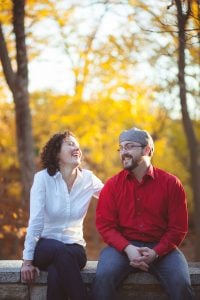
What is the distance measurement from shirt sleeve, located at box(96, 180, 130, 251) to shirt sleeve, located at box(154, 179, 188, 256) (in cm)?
30

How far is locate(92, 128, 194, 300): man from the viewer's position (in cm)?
398

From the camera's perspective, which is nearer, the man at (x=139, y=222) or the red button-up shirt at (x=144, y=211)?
the man at (x=139, y=222)

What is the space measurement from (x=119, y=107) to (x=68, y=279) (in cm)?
863

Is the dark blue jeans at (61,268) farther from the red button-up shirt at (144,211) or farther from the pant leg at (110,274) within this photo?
the red button-up shirt at (144,211)

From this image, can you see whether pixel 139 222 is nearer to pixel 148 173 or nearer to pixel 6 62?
pixel 148 173

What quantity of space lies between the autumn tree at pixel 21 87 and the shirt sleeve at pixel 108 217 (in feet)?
14.0

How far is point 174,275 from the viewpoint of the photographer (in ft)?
12.8

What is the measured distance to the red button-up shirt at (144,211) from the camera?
414 cm

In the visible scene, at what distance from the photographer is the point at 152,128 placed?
43.0 ft

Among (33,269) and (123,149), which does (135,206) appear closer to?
(123,149)

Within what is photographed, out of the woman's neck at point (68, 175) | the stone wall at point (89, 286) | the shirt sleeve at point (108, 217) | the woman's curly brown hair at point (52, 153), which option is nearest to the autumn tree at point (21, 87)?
the woman's curly brown hair at point (52, 153)

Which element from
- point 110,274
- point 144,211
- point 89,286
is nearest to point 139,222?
point 144,211

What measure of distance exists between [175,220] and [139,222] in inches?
10.7

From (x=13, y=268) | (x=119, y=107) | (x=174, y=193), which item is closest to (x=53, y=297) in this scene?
(x=13, y=268)
